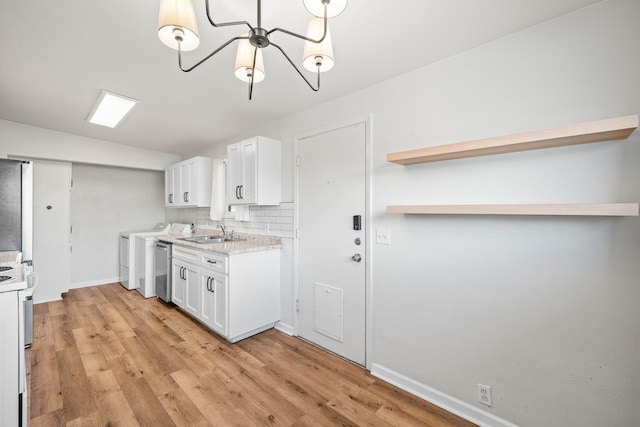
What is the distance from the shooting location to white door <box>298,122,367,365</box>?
7.69 ft

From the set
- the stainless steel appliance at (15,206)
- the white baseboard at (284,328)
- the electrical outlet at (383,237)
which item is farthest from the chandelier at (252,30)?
the stainless steel appliance at (15,206)

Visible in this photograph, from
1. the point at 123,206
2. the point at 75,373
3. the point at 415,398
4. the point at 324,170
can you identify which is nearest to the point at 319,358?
the point at 415,398

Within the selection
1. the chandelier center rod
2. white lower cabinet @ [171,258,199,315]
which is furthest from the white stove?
the chandelier center rod

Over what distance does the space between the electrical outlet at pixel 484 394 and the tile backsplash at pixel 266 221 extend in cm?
200

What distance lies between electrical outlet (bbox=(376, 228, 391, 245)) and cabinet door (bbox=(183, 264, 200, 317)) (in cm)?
211

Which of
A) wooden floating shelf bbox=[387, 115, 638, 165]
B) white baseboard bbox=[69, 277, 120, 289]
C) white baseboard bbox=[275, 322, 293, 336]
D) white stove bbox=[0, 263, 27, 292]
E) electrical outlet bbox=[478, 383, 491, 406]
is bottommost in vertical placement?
white baseboard bbox=[275, 322, 293, 336]

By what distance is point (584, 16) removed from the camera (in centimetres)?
141

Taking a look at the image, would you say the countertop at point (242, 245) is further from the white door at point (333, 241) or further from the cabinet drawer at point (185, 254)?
the white door at point (333, 241)

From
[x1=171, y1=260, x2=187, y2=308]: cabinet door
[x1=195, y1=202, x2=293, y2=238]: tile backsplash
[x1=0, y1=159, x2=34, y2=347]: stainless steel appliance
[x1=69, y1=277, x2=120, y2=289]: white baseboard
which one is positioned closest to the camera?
[x1=0, y1=159, x2=34, y2=347]: stainless steel appliance

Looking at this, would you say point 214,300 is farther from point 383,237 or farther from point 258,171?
point 383,237

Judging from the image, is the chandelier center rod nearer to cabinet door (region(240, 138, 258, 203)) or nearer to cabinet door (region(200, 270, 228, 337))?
cabinet door (region(240, 138, 258, 203))

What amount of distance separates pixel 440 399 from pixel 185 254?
2972 millimetres

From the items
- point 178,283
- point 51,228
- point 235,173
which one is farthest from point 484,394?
point 51,228

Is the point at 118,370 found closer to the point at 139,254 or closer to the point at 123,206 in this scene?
the point at 139,254
